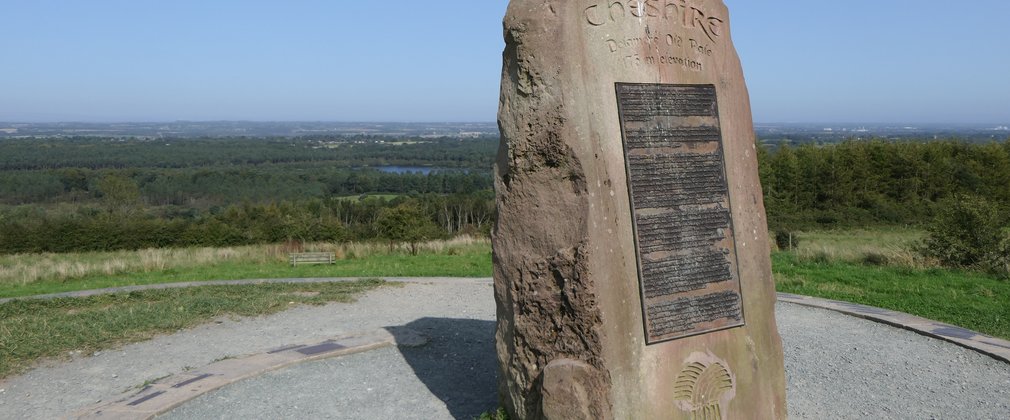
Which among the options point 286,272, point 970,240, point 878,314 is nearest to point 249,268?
point 286,272

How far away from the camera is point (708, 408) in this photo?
523cm

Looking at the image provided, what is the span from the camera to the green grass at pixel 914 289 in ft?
30.4

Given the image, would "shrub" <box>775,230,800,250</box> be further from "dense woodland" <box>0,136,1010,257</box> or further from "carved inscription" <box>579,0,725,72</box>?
"carved inscription" <box>579,0,725,72</box>

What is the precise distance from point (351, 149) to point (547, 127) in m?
124

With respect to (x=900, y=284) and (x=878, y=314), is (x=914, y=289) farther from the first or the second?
(x=878, y=314)

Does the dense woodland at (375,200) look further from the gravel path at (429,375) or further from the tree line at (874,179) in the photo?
the gravel path at (429,375)

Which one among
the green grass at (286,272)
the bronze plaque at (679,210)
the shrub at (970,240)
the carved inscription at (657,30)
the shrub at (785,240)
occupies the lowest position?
the shrub at (785,240)

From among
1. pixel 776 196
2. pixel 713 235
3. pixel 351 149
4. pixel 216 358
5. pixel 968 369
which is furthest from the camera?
pixel 351 149

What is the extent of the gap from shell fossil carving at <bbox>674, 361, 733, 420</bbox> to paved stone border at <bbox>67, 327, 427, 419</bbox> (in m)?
3.55

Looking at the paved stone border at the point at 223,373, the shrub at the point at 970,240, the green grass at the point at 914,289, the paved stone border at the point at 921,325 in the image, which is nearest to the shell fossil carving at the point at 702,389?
the paved stone border at the point at 223,373

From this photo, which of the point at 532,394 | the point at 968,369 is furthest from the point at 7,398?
the point at 968,369

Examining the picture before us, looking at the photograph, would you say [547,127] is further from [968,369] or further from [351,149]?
[351,149]

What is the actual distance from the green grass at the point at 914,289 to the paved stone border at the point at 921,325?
312mm

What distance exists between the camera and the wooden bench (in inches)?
→ 662
